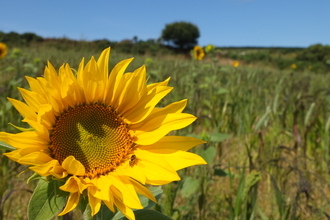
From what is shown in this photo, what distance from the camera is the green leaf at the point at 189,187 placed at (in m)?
1.52

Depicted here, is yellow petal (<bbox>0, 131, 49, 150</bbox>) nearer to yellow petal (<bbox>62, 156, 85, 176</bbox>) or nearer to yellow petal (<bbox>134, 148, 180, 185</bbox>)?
yellow petal (<bbox>62, 156, 85, 176</bbox>)

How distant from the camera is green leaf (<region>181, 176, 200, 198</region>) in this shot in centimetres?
152

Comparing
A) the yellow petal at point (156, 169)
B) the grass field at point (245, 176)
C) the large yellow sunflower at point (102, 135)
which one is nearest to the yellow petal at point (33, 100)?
the large yellow sunflower at point (102, 135)

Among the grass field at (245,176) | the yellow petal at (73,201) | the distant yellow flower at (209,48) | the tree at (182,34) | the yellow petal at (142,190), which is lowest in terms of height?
the grass field at (245,176)

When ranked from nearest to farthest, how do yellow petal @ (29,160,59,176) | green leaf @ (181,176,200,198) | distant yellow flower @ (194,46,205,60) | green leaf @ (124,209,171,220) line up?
yellow petal @ (29,160,59,176) → green leaf @ (124,209,171,220) → green leaf @ (181,176,200,198) → distant yellow flower @ (194,46,205,60)

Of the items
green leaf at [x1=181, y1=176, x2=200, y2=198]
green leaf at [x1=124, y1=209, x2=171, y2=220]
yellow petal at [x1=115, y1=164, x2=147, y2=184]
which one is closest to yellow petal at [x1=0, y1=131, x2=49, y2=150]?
yellow petal at [x1=115, y1=164, x2=147, y2=184]

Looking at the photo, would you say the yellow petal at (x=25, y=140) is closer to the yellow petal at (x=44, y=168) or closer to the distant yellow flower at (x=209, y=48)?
the yellow petal at (x=44, y=168)

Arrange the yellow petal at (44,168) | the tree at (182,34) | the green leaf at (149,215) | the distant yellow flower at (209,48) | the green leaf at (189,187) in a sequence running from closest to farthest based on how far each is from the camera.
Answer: the yellow petal at (44,168) < the green leaf at (149,215) < the green leaf at (189,187) < the distant yellow flower at (209,48) < the tree at (182,34)

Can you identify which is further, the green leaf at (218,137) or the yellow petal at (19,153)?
the green leaf at (218,137)

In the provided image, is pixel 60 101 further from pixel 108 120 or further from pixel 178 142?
pixel 178 142

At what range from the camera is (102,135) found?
93 cm

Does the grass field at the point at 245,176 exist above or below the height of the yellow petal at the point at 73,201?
below

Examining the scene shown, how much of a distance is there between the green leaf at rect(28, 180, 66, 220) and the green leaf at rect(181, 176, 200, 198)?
34.0 inches

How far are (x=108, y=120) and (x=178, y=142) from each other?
10.4 inches
